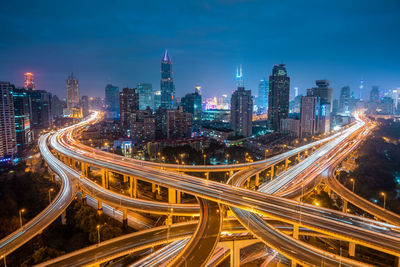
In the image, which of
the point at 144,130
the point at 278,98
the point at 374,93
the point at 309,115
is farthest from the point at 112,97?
the point at 374,93

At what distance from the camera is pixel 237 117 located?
73.2 m

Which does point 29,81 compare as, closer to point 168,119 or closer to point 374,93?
point 168,119

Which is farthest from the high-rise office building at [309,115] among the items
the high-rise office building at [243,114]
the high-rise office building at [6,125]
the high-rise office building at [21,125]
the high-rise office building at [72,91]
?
the high-rise office building at [72,91]

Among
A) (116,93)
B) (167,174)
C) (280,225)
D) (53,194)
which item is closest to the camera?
(280,225)

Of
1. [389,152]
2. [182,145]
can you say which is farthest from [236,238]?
[389,152]

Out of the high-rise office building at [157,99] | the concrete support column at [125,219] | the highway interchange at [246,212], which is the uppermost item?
the high-rise office building at [157,99]

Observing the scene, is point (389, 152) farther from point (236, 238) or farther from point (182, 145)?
point (236, 238)

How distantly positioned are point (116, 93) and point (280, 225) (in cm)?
14178

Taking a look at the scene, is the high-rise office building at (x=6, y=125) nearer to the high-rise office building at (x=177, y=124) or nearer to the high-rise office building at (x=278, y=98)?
the high-rise office building at (x=177, y=124)

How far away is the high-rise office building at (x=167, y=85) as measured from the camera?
134 m

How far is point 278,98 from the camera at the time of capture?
86.7m

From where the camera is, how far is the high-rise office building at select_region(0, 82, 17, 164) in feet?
141

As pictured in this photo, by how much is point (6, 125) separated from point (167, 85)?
335 feet

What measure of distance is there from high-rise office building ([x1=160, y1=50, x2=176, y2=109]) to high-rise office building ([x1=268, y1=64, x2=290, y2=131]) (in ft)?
202
